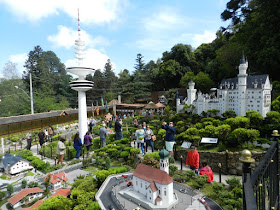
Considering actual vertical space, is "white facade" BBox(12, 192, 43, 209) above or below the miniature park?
below

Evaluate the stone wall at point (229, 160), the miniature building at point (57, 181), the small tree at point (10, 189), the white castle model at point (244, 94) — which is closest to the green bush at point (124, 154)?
the miniature building at point (57, 181)

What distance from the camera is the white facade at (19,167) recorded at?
9.93 m

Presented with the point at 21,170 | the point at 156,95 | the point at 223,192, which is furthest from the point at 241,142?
the point at 156,95

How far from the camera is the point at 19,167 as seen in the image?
10.2 m

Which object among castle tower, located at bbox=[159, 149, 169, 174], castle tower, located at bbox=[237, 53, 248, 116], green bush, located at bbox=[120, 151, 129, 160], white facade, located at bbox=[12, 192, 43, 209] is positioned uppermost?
castle tower, located at bbox=[237, 53, 248, 116]

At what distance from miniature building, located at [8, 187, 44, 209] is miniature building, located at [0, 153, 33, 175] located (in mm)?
3071

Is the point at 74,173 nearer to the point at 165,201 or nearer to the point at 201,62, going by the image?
the point at 165,201

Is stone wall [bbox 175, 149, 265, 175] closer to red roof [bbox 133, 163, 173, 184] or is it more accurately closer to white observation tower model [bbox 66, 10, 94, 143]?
red roof [bbox 133, 163, 173, 184]

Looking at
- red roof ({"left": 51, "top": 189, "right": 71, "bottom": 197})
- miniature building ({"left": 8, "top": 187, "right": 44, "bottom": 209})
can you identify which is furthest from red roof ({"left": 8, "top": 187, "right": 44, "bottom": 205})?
red roof ({"left": 51, "top": 189, "right": 71, "bottom": 197})

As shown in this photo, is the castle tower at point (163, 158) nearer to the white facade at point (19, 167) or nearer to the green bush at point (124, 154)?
the green bush at point (124, 154)

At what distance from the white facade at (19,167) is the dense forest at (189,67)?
20595 mm

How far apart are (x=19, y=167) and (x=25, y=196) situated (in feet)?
11.4

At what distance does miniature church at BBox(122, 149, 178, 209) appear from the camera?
6.13 meters

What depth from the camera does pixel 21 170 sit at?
404 inches
